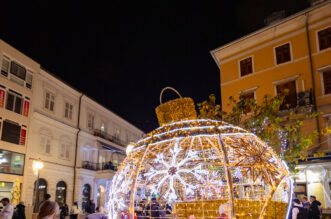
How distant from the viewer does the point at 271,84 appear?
63.7 ft

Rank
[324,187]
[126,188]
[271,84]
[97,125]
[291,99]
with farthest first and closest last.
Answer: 1. [97,125]
2. [271,84]
3. [291,99]
4. [324,187]
5. [126,188]

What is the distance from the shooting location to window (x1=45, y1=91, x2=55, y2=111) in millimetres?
23750

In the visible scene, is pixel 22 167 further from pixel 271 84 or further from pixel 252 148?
pixel 252 148

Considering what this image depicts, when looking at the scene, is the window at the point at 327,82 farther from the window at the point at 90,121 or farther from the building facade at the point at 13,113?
the window at the point at 90,121

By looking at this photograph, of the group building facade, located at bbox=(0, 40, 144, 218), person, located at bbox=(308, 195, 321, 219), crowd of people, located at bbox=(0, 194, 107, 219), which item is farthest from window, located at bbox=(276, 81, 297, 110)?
crowd of people, located at bbox=(0, 194, 107, 219)

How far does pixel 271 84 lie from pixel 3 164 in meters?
17.1

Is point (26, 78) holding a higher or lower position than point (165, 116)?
higher

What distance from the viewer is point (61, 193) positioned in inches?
969

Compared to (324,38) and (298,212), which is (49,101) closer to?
(324,38)

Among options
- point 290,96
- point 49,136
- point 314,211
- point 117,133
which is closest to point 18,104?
point 49,136

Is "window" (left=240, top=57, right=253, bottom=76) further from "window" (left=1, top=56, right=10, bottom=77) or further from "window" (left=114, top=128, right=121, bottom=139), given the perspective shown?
"window" (left=114, top=128, right=121, bottom=139)

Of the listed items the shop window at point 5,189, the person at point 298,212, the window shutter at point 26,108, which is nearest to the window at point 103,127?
the window shutter at point 26,108

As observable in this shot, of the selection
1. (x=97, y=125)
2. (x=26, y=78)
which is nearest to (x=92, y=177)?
(x=97, y=125)

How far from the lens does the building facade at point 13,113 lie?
18.7 metres
